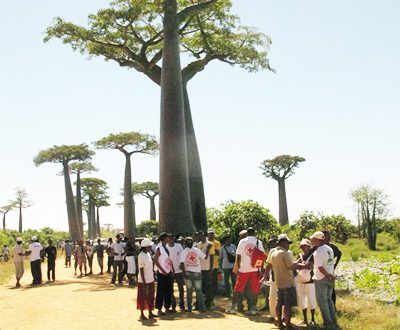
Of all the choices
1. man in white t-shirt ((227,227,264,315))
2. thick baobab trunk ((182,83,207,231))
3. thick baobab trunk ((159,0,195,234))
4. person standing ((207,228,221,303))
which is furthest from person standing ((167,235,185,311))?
thick baobab trunk ((182,83,207,231))

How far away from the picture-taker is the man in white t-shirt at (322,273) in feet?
27.1

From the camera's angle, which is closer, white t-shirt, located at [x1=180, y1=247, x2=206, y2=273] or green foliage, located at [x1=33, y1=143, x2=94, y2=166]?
white t-shirt, located at [x1=180, y1=247, x2=206, y2=273]

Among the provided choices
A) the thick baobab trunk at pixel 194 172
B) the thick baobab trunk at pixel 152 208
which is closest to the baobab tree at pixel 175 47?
the thick baobab trunk at pixel 194 172

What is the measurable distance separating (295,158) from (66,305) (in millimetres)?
41333

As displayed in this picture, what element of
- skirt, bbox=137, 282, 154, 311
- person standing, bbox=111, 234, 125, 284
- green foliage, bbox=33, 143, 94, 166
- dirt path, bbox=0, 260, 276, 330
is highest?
green foliage, bbox=33, 143, 94, 166

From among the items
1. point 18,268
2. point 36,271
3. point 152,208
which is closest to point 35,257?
point 36,271

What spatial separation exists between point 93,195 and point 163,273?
5366 cm

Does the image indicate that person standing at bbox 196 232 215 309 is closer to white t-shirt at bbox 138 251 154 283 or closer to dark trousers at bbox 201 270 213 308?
dark trousers at bbox 201 270 213 308

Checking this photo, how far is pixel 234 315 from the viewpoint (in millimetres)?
9891

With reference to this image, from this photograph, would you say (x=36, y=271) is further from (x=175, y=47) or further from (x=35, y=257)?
(x=175, y=47)

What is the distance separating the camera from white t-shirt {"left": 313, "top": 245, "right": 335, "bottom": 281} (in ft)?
27.1

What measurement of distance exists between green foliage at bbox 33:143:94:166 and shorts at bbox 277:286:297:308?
37041 millimetres

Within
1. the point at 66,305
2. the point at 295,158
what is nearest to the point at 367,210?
the point at 295,158

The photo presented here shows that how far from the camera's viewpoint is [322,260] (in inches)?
326
